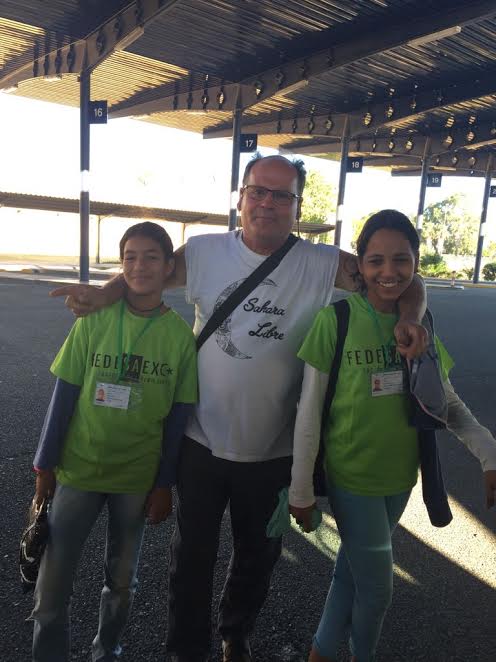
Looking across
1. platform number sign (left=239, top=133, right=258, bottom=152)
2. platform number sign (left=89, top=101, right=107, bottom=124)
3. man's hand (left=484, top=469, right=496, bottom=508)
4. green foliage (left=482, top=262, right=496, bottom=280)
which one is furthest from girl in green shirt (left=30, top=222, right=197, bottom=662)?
green foliage (left=482, top=262, right=496, bottom=280)

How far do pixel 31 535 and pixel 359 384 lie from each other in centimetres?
128

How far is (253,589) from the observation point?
7.17 feet

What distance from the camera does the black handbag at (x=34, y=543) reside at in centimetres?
184

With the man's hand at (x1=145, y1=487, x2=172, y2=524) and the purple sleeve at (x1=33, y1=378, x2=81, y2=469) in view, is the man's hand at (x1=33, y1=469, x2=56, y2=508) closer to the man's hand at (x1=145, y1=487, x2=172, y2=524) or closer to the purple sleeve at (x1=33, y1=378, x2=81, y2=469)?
the purple sleeve at (x1=33, y1=378, x2=81, y2=469)

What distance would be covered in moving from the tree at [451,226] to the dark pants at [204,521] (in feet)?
267

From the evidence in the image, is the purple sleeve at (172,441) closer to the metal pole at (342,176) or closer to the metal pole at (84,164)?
the metal pole at (84,164)

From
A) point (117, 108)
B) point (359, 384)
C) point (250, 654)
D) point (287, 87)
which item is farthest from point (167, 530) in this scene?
point (117, 108)

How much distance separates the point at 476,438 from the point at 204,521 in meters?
1.09

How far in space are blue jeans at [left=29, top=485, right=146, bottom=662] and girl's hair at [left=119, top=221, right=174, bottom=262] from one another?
96 centimetres

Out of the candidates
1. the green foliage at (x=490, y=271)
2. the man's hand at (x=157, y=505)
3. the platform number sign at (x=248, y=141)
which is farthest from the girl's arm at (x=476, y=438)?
the green foliage at (x=490, y=271)

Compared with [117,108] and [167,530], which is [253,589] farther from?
[117,108]

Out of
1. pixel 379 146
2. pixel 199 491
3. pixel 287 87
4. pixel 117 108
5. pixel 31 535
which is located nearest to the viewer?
pixel 31 535

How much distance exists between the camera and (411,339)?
5.91ft

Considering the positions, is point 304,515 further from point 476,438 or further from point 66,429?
point 66,429
